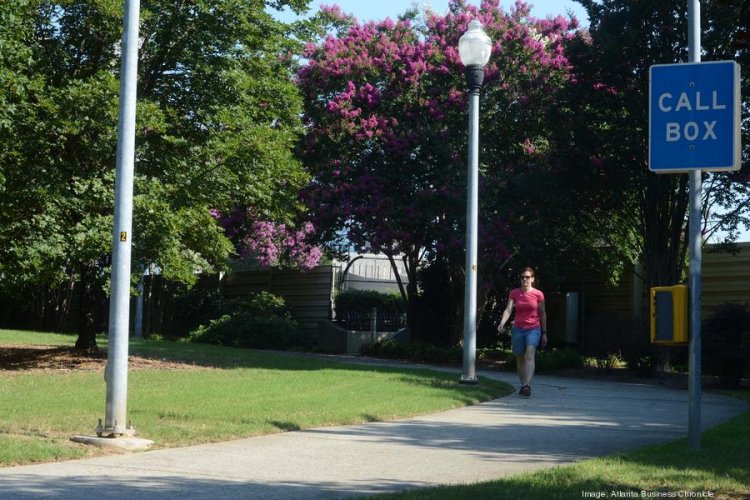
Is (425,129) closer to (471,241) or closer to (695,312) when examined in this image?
(471,241)

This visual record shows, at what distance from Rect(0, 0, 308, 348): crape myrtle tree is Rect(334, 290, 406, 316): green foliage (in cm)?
956

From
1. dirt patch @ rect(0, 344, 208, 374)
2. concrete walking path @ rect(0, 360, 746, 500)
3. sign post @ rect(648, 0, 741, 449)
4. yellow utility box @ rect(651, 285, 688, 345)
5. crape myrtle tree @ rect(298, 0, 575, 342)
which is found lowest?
concrete walking path @ rect(0, 360, 746, 500)

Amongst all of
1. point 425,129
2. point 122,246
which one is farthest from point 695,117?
point 425,129

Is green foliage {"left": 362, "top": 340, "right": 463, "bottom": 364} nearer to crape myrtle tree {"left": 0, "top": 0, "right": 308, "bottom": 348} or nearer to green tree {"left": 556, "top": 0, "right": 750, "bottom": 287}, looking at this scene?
green tree {"left": 556, "top": 0, "right": 750, "bottom": 287}

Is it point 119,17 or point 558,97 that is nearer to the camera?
point 119,17

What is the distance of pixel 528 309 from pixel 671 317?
5.04 metres

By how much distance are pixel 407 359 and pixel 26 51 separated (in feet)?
38.2

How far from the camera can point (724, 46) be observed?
17.8m

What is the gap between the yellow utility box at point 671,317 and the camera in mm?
8540

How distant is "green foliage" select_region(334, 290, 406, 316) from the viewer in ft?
89.0

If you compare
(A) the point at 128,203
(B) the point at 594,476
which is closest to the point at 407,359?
(A) the point at 128,203

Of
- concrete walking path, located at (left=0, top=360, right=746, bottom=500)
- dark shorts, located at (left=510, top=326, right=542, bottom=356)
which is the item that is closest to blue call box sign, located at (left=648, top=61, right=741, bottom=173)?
concrete walking path, located at (left=0, top=360, right=746, bottom=500)

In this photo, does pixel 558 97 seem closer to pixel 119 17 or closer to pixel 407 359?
pixel 407 359

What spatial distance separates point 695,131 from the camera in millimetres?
8617
